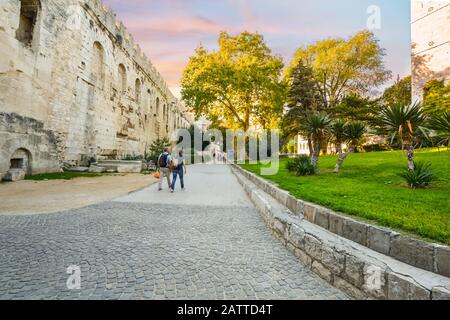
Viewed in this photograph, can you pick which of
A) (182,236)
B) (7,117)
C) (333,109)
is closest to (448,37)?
(333,109)

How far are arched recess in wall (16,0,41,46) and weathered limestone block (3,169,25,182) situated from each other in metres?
6.19

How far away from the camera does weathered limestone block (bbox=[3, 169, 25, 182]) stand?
29.0 feet

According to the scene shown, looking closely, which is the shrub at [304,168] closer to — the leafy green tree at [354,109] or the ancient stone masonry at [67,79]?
the ancient stone masonry at [67,79]

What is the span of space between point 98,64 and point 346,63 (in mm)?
27311

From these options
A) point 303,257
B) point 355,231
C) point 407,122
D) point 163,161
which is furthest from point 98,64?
point 355,231

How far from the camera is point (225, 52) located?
2678 centimetres

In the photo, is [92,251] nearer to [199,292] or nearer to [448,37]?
[199,292]

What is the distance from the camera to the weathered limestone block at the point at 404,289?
1.74m

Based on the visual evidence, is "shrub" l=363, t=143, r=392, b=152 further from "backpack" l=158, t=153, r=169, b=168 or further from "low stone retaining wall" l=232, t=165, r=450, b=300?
"low stone retaining wall" l=232, t=165, r=450, b=300

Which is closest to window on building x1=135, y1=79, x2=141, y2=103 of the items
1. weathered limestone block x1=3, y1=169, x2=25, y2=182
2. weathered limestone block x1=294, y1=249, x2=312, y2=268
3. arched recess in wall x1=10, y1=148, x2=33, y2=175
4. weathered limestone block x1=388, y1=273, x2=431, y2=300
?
arched recess in wall x1=10, y1=148, x2=33, y2=175

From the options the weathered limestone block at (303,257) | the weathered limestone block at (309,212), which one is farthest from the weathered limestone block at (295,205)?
the weathered limestone block at (303,257)

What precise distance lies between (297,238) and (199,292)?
1.59m

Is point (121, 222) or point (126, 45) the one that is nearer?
point (121, 222)

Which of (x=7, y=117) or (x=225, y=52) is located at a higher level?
(x=225, y=52)
